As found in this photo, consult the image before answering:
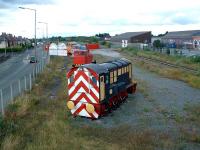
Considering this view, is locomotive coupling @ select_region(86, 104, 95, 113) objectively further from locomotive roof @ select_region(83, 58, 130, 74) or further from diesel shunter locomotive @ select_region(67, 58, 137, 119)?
locomotive roof @ select_region(83, 58, 130, 74)

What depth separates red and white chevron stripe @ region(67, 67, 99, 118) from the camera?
50.5 feet

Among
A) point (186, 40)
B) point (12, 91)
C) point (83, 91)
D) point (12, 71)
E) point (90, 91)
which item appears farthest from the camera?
point (186, 40)

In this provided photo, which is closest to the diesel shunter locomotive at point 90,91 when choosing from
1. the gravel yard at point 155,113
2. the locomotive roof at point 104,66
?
the locomotive roof at point 104,66

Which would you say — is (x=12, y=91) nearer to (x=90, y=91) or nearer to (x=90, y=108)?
(x=90, y=91)

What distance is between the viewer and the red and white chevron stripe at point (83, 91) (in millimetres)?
15398

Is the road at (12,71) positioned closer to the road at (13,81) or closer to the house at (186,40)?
the road at (13,81)

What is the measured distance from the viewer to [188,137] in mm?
12359

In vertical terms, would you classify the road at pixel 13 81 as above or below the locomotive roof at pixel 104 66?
below

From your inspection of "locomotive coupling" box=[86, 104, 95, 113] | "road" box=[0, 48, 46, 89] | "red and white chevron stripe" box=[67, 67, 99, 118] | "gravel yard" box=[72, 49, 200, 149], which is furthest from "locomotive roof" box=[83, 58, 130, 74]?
"road" box=[0, 48, 46, 89]

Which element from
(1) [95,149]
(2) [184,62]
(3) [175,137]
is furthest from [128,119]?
(2) [184,62]

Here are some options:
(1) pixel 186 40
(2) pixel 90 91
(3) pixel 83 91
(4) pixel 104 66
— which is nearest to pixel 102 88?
(2) pixel 90 91

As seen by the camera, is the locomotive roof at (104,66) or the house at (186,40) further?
the house at (186,40)

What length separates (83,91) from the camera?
51.4 ft

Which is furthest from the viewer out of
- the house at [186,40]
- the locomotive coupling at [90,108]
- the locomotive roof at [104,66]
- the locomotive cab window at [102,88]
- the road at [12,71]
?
the house at [186,40]
